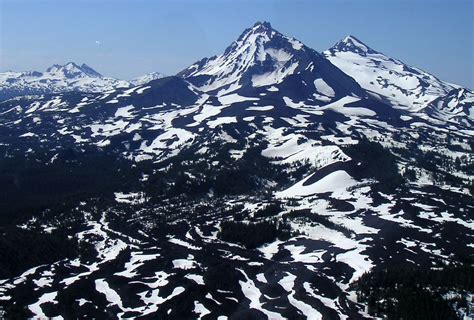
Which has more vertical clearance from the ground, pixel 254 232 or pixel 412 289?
pixel 254 232

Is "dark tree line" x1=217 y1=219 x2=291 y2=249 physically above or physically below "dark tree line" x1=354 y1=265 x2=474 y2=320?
above

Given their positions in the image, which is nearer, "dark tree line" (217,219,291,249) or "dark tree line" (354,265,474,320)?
"dark tree line" (354,265,474,320)

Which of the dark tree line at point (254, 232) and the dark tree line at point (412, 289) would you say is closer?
the dark tree line at point (412, 289)

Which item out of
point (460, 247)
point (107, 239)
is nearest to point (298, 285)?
point (460, 247)

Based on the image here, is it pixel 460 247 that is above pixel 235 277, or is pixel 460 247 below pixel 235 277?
above

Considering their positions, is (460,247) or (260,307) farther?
(460,247)

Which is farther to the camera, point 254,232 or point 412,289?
point 254,232

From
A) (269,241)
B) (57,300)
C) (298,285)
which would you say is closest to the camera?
(57,300)

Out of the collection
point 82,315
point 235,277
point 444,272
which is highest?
point 444,272

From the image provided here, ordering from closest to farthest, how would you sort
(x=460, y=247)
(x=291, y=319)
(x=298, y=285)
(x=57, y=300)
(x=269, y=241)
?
(x=291, y=319) → (x=57, y=300) → (x=298, y=285) → (x=460, y=247) → (x=269, y=241)

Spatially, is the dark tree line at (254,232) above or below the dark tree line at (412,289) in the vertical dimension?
above

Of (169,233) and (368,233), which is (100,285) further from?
(368,233)
